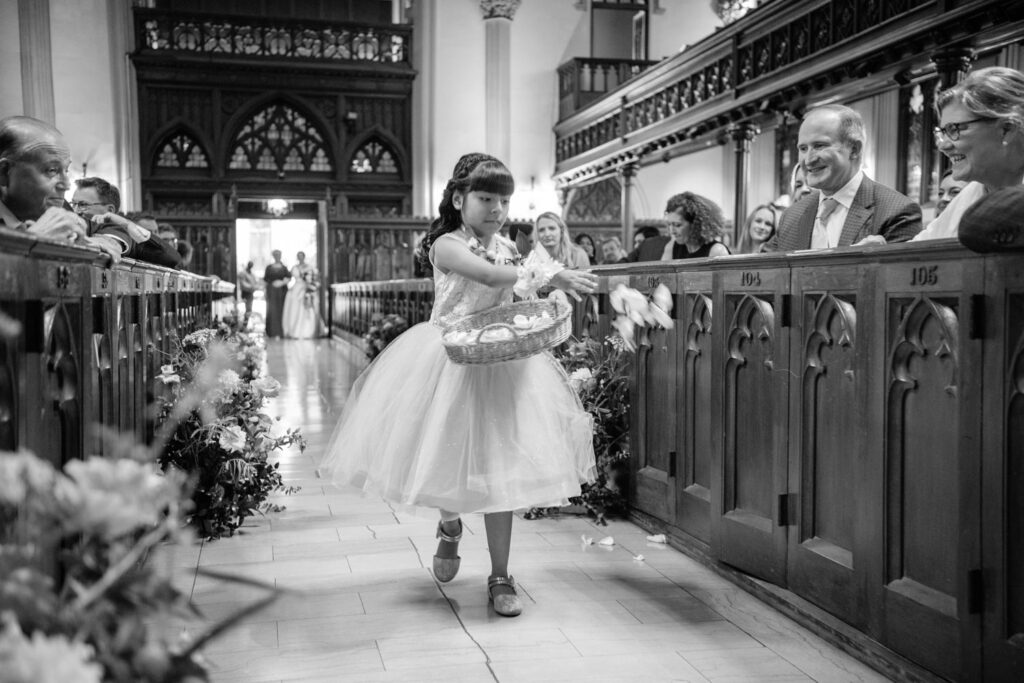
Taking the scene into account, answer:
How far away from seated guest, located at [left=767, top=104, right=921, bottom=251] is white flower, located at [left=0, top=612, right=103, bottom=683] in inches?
105

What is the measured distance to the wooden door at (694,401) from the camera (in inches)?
134

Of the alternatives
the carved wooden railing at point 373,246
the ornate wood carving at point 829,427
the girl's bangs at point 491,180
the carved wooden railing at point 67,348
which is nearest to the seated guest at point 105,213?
the carved wooden railing at point 67,348

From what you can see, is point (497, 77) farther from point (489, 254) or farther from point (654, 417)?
point (489, 254)

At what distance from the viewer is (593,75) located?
16688mm

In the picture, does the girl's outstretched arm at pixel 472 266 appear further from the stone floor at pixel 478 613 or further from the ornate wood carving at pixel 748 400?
the stone floor at pixel 478 613

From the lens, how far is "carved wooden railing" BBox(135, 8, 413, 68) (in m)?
16.0

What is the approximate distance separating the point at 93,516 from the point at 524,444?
86.6 inches

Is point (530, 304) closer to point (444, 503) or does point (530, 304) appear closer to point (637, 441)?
point (444, 503)

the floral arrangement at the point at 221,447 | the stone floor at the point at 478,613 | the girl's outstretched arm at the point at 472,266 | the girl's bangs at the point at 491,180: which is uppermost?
the girl's bangs at the point at 491,180

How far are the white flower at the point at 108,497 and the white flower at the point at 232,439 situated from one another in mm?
3130

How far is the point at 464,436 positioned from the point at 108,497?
7.12ft

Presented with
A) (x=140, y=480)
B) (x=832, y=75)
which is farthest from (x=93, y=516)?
(x=832, y=75)

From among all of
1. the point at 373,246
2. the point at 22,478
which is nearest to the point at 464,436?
the point at 22,478

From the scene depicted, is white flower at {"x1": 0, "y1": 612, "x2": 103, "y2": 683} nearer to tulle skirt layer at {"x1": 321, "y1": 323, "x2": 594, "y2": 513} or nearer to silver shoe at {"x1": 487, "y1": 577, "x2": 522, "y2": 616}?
tulle skirt layer at {"x1": 321, "y1": 323, "x2": 594, "y2": 513}
